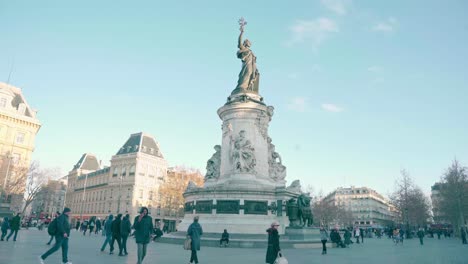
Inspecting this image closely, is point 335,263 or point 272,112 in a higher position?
point 272,112

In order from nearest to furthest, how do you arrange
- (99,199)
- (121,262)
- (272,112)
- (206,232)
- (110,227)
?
(121,262) → (110,227) → (206,232) → (272,112) → (99,199)

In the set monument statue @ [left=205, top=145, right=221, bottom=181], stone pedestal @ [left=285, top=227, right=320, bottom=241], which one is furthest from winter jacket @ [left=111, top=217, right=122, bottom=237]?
monument statue @ [left=205, top=145, right=221, bottom=181]

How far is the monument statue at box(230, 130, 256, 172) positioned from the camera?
2366 centimetres

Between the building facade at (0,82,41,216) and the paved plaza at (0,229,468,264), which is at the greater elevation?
the building facade at (0,82,41,216)

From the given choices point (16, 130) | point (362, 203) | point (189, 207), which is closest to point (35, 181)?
point (16, 130)

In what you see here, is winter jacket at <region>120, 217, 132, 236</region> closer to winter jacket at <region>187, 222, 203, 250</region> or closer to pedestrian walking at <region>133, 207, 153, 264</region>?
winter jacket at <region>187, 222, 203, 250</region>

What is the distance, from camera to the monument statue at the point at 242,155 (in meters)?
23.7

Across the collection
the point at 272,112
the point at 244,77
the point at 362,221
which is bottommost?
the point at 362,221

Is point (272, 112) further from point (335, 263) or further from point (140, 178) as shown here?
point (140, 178)

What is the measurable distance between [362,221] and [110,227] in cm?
13603

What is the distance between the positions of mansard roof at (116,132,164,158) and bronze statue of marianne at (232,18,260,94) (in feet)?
160

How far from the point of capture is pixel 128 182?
6919 cm

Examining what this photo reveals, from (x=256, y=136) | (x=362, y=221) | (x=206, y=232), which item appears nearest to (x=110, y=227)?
(x=206, y=232)

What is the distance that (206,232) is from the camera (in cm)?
2134
